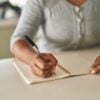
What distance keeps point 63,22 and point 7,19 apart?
2.75ft

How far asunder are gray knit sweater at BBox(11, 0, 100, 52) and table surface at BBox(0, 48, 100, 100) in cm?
29

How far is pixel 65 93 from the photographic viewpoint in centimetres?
88

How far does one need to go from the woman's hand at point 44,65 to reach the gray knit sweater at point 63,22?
1.12 ft

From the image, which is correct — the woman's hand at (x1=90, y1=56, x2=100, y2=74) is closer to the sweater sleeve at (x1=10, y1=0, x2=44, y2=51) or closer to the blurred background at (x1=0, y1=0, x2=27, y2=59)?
the sweater sleeve at (x1=10, y1=0, x2=44, y2=51)

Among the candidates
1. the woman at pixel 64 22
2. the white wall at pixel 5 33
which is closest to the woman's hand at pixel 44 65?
the woman at pixel 64 22

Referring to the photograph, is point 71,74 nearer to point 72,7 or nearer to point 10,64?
Result: point 10,64

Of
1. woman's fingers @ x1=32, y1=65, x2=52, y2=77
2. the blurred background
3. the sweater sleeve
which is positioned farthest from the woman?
the blurred background

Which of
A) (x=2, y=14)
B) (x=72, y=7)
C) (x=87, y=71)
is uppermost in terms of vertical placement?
(x=72, y=7)

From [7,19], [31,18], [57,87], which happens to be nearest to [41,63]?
[57,87]

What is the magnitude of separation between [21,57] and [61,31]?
308 mm

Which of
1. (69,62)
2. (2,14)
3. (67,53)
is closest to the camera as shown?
(69,62)

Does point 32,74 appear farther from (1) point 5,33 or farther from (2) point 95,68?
(1) point 5,33

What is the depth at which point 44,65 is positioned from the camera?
1024 mm

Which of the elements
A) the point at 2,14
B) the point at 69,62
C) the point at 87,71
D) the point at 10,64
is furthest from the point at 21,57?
the point at 2,14
